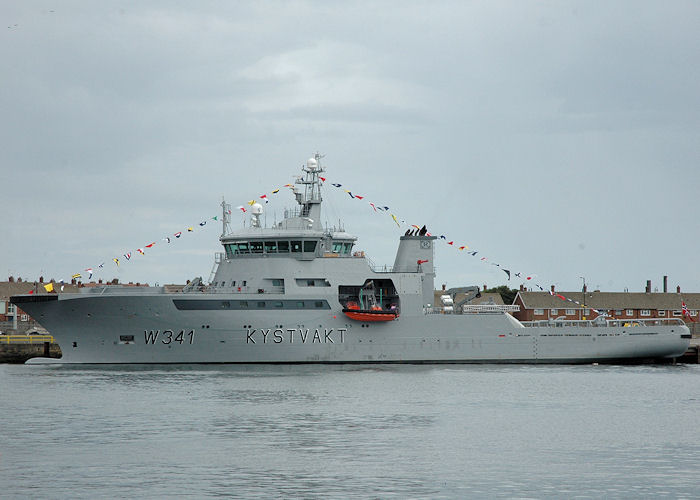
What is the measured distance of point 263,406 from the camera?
2859 cm

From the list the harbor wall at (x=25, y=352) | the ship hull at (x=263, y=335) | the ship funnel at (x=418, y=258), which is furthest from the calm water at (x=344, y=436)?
the harbor wall at (x=25, y=352)

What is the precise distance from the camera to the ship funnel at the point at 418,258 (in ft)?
146

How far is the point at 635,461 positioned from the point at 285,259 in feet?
77.1

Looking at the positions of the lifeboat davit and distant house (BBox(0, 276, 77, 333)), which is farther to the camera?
distant house (BBox(0, 276, 77, 333))

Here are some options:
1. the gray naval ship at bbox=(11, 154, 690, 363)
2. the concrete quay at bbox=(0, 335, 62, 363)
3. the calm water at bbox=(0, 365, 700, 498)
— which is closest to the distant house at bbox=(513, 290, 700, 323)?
the gray naval ship at bbox=(11, 154, 690, 363)

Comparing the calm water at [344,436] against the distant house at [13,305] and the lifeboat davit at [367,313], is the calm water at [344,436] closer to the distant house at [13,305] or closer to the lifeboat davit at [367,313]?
the lifeboat davit at [367,313]

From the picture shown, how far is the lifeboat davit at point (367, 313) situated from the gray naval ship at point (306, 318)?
0.05 m

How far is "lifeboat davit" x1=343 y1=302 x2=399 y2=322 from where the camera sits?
41.2m

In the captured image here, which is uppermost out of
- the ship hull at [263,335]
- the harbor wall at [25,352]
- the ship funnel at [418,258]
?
the ship funnel at [418,258]

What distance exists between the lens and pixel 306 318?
41.1 m

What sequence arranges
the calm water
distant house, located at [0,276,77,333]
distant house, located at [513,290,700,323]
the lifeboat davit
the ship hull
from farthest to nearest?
distant house, located at [513,290,700,323], distant house, located at [0,276,77,333], the lifeboat davit, the ship hull, the calm water

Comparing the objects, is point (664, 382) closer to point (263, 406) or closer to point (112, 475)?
point (263, 406)

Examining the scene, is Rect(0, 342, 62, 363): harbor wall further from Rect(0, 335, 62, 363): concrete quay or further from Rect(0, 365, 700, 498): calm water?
Rect(0, 365, 700, 498): calm water

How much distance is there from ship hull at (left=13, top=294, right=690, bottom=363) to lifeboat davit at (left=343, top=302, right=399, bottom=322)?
409 mm
